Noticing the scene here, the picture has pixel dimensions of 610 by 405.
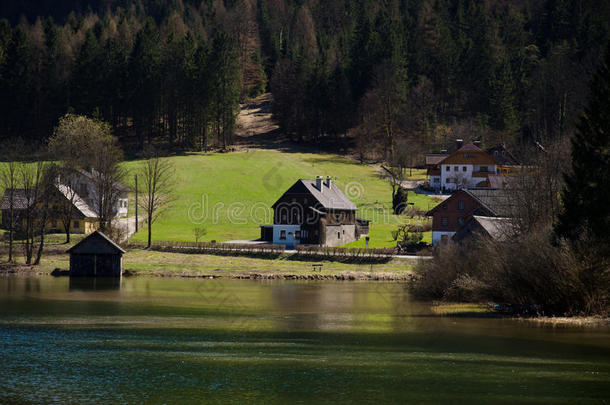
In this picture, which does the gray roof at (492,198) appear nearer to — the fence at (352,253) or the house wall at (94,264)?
the fence at (352,253)

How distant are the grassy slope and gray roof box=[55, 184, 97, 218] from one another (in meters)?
6.17

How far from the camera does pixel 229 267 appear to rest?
66.9m

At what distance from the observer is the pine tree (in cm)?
4038

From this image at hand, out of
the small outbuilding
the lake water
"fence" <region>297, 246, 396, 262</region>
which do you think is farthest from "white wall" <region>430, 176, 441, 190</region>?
the lake water

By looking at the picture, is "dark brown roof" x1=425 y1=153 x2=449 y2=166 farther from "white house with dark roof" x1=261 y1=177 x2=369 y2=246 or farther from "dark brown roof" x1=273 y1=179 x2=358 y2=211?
"white house with dark roof" x1=261 y1=177 x2=369 y2=246

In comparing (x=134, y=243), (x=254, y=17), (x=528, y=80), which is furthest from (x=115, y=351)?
(x=254, y=17)

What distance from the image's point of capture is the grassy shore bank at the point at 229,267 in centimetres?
6444

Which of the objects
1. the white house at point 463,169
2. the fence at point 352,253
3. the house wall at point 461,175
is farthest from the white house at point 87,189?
the house wall at point 461,175

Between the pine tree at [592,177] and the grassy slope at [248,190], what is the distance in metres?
36.8

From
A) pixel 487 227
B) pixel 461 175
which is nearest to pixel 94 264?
pixel 487 227

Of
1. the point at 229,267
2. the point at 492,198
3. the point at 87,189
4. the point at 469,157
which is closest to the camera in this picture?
the point at 229,267

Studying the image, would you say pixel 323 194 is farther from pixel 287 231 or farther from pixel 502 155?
pixel 502 155

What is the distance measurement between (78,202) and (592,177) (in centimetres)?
5934

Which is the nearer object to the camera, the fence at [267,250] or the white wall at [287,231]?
the fence at [267,250]
